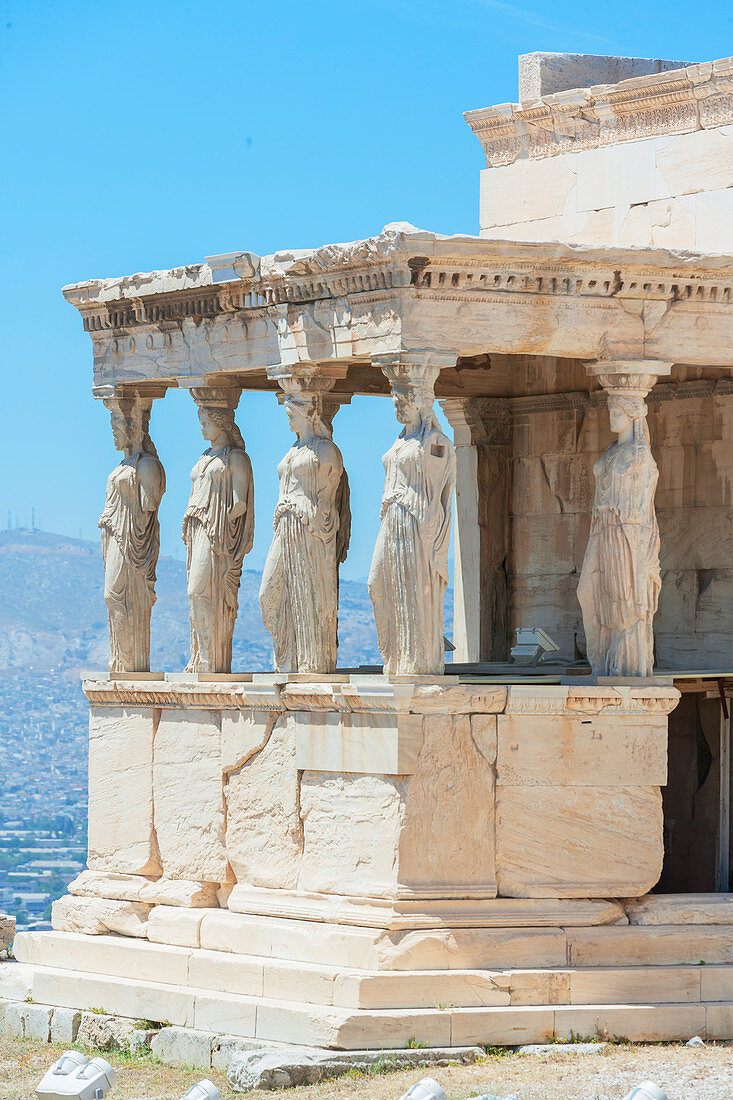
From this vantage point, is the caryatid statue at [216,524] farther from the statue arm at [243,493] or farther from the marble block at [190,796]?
the marble block at [190,796]

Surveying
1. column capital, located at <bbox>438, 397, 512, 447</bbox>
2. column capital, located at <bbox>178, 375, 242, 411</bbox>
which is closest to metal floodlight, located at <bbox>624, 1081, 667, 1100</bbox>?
column capital, located at <bbox>178, 375, 242, 411</bbox>

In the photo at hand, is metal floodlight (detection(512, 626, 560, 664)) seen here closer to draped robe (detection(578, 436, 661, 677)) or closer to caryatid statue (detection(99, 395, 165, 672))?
draped robe (detection(578, 436, 661, 677))

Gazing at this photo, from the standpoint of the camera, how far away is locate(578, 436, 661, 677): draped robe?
15367mm

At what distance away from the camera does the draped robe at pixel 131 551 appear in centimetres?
1730

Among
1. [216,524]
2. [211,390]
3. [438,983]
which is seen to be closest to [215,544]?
[216,524]

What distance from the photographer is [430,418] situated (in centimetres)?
1498

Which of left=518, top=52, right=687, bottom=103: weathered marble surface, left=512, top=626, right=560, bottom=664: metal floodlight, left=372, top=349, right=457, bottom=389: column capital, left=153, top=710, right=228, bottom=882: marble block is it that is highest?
left=518, top=52, right=687, bottom=103: weathered marble surface

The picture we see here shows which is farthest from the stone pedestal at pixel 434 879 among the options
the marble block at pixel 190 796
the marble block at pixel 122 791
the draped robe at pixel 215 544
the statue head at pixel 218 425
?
the statue head at pixel 218 425

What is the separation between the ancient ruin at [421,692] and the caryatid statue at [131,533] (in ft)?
0.07

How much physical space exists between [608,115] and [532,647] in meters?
3.96

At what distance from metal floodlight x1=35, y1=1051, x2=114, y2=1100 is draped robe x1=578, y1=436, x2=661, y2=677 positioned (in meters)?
4.27

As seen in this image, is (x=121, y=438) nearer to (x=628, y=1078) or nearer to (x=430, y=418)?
(x=430, y=418)

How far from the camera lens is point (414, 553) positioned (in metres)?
14.8

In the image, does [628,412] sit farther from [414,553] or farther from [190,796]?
[190,796]
